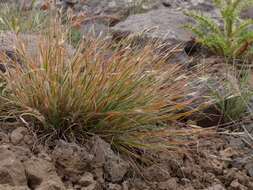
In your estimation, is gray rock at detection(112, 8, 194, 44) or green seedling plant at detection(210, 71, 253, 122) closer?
green seedling plant at detection(210, 71, 253, 122)

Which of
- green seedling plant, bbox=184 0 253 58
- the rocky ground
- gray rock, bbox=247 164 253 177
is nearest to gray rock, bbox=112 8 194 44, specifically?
green seedling plant, bbox=184 0 253 58

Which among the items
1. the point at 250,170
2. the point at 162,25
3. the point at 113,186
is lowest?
the point at 250,170

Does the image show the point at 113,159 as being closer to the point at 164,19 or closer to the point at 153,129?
the point at 153,129

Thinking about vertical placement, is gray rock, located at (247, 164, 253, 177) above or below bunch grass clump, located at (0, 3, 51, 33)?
below

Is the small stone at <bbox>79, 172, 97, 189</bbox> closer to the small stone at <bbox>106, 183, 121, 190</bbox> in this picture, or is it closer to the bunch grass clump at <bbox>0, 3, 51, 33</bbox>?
the small stone at <bbox>106, 183, 121, 190</bbox>

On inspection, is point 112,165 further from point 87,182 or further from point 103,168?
point 87,182

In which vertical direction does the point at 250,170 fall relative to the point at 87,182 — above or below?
below

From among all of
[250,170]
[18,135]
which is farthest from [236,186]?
[18,135]
